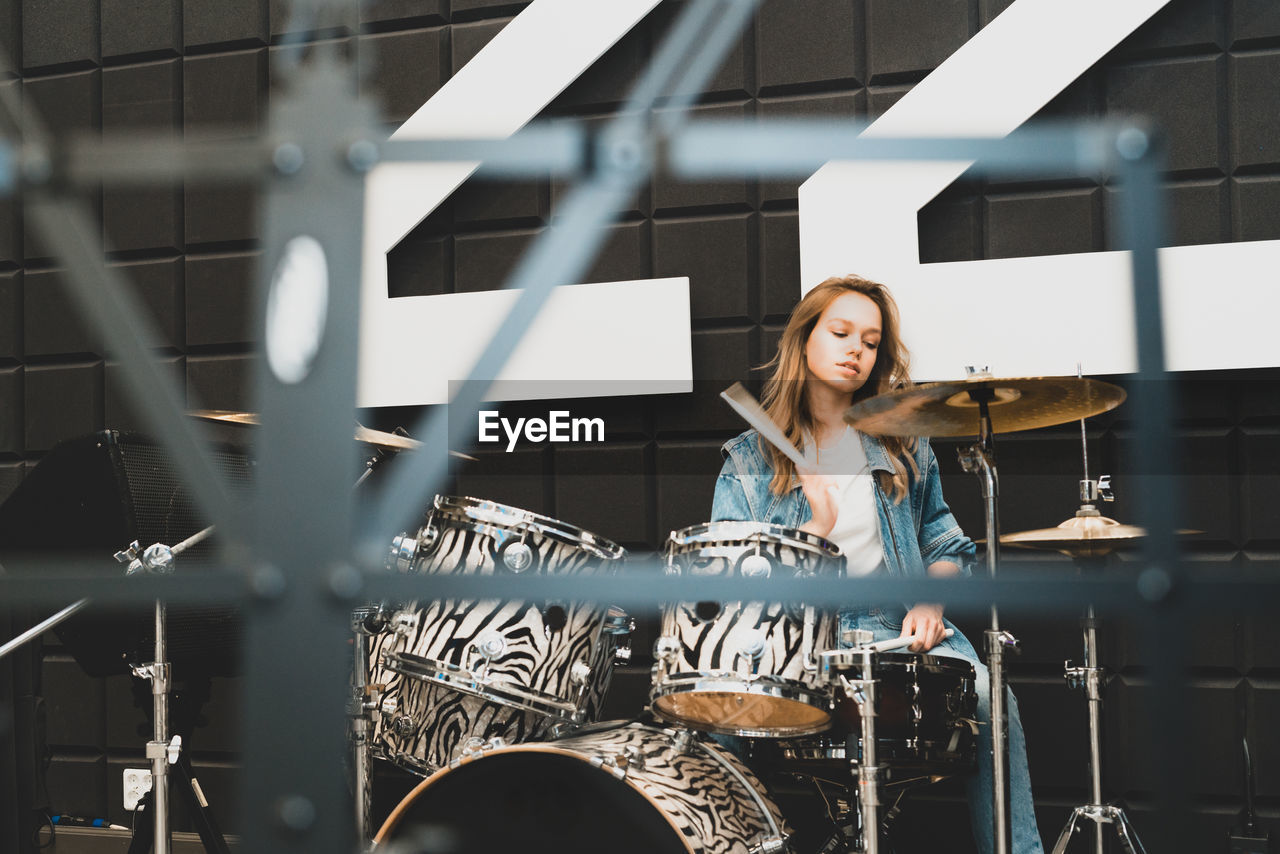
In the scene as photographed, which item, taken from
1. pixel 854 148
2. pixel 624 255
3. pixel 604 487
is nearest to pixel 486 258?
pixel 624 255

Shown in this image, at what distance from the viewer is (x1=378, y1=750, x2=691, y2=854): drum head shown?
1.68 m

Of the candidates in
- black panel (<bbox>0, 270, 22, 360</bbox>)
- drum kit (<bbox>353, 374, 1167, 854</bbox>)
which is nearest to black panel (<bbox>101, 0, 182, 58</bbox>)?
black panel (<bbox>0, 270, 22, 360</bbox>)

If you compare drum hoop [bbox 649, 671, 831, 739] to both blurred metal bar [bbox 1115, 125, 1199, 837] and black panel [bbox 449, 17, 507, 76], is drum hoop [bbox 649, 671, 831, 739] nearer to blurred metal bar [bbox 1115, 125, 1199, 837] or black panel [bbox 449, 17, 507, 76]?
blurred metal bar [bbox 1115, 125, 1199, 837]

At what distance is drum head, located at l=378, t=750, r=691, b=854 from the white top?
0.76m

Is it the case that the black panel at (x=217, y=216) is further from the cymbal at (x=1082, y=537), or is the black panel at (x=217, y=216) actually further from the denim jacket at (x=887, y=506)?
the cymbal at (x=1082, y=537)

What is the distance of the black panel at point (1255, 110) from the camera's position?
2594 millimetres

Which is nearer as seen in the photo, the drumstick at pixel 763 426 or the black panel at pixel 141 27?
the drumstick at pixel 763 426

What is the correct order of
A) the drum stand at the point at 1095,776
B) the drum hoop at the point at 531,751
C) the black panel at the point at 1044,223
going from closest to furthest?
1. the drum hoop at the point at 531,751
2. the drum stand at the point at 1095,776
3. the black panel at the point at 1044,223

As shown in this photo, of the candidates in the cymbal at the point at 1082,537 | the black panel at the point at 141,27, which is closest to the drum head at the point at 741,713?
the cymbal at the point at 1082,537

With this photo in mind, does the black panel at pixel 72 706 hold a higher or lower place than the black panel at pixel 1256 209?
lower

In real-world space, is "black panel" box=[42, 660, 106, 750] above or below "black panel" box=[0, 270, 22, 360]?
below

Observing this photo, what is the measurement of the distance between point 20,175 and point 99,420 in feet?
9.24

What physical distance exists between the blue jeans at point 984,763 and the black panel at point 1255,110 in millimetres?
1436

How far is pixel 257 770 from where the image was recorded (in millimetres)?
770
